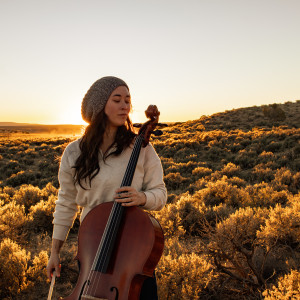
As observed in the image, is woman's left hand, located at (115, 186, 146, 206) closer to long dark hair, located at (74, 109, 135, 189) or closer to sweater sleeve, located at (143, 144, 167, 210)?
sweater sleeve, located at (143, 144, 167, 210)

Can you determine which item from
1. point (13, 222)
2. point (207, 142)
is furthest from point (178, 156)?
point (13, 222)

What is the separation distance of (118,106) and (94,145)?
362 millimetres

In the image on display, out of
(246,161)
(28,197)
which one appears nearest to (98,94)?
(28,197)

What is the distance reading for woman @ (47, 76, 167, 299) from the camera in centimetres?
212

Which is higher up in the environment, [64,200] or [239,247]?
[64,200]

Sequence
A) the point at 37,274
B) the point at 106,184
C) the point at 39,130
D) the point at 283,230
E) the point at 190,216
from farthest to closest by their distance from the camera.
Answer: the point at 39,130 < the point at 190,216 < the point at 283,230 < the point at 37,274 < the point at 106,184

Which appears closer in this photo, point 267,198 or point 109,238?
point 109,238

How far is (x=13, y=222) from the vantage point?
5.74m

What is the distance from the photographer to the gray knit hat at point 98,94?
2.14 m

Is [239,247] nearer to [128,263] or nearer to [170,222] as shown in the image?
[128,263]

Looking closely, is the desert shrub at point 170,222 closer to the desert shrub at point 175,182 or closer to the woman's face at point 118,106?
the woman's face at point 118,106

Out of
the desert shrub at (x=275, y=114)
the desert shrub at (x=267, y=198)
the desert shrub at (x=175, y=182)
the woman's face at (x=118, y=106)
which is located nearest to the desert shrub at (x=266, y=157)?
the desert shrub at (x=175, y=182)

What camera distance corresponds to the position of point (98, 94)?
2158 millimetres

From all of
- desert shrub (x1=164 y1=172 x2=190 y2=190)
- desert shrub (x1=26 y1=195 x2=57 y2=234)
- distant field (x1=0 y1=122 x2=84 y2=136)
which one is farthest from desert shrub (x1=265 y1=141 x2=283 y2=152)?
distant field (x1=0 y1=122 x2=84 y2=136)
